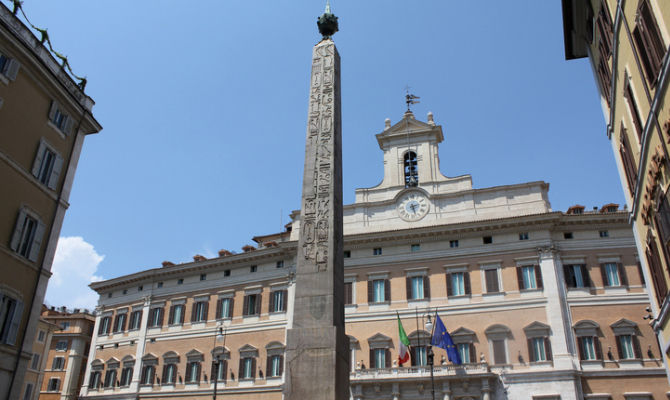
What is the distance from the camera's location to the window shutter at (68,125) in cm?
1804

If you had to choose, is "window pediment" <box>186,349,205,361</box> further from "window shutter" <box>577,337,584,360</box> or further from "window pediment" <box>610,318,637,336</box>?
"window pediment" <box>610,318,637,336</box>

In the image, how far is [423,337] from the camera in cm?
2662

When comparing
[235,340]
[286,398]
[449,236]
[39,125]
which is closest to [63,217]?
[39,125]

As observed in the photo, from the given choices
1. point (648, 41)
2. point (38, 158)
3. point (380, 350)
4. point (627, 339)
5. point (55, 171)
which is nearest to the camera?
point (648, 41)

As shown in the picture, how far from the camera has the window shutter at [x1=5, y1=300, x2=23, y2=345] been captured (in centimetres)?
1474

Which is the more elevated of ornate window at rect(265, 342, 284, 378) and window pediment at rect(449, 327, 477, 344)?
window pediment at rect(449, 327, 477, 344)

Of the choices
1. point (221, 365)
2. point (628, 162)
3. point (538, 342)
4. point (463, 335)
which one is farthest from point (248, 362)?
point (628, 162)

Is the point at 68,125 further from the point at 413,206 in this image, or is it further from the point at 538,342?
the point at 538,342

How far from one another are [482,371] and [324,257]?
16.0 metres

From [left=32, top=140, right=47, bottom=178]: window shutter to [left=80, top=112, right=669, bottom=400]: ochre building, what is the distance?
550 inches

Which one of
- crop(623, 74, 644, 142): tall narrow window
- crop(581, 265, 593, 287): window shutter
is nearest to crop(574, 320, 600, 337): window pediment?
crop(581, 265, 593, 287): window shutter

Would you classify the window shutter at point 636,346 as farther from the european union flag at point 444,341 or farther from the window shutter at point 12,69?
→ the window shutter at point 12,69

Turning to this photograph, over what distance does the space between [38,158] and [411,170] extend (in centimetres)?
1977

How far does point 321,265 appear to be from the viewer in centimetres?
1138
